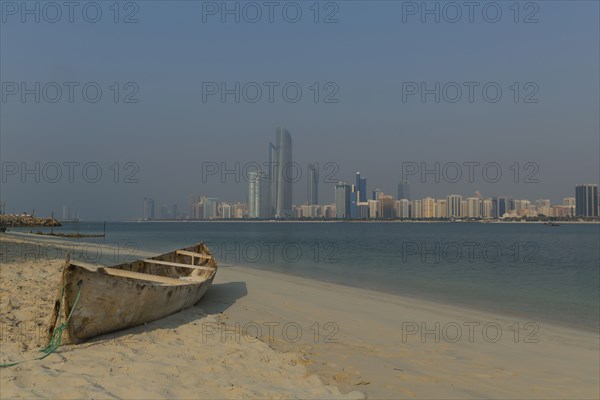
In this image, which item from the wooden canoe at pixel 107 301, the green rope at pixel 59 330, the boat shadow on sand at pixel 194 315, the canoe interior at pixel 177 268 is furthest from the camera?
the canoe interior at pixel 177 268

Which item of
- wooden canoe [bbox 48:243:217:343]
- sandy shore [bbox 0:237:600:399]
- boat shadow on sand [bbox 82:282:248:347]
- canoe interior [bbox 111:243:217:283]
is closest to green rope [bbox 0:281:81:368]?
wooden canoe [bbox 48:243:217:343]

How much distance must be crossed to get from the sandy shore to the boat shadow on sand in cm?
5

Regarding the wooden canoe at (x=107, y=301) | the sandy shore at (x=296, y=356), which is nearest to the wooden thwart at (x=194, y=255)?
the sandy shore at (x=296, y=356)

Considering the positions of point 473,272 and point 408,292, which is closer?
point 408,292

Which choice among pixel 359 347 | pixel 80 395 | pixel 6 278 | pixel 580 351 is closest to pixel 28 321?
pixel 80 395

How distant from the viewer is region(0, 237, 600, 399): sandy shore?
5523mm

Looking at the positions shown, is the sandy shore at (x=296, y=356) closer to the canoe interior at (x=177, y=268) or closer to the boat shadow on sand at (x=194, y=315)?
the boat shadow on sand at (x=194, y=315)

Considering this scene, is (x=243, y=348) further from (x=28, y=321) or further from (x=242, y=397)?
(x=28, y=321)

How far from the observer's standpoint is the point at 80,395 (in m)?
4.80

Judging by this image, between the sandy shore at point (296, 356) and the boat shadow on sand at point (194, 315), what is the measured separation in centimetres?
5

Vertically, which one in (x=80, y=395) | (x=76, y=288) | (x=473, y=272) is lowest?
(x=473, y=272)

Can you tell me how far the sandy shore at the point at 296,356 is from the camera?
18.1 feet

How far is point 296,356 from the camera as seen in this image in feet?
23.6

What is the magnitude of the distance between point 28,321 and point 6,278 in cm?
470
